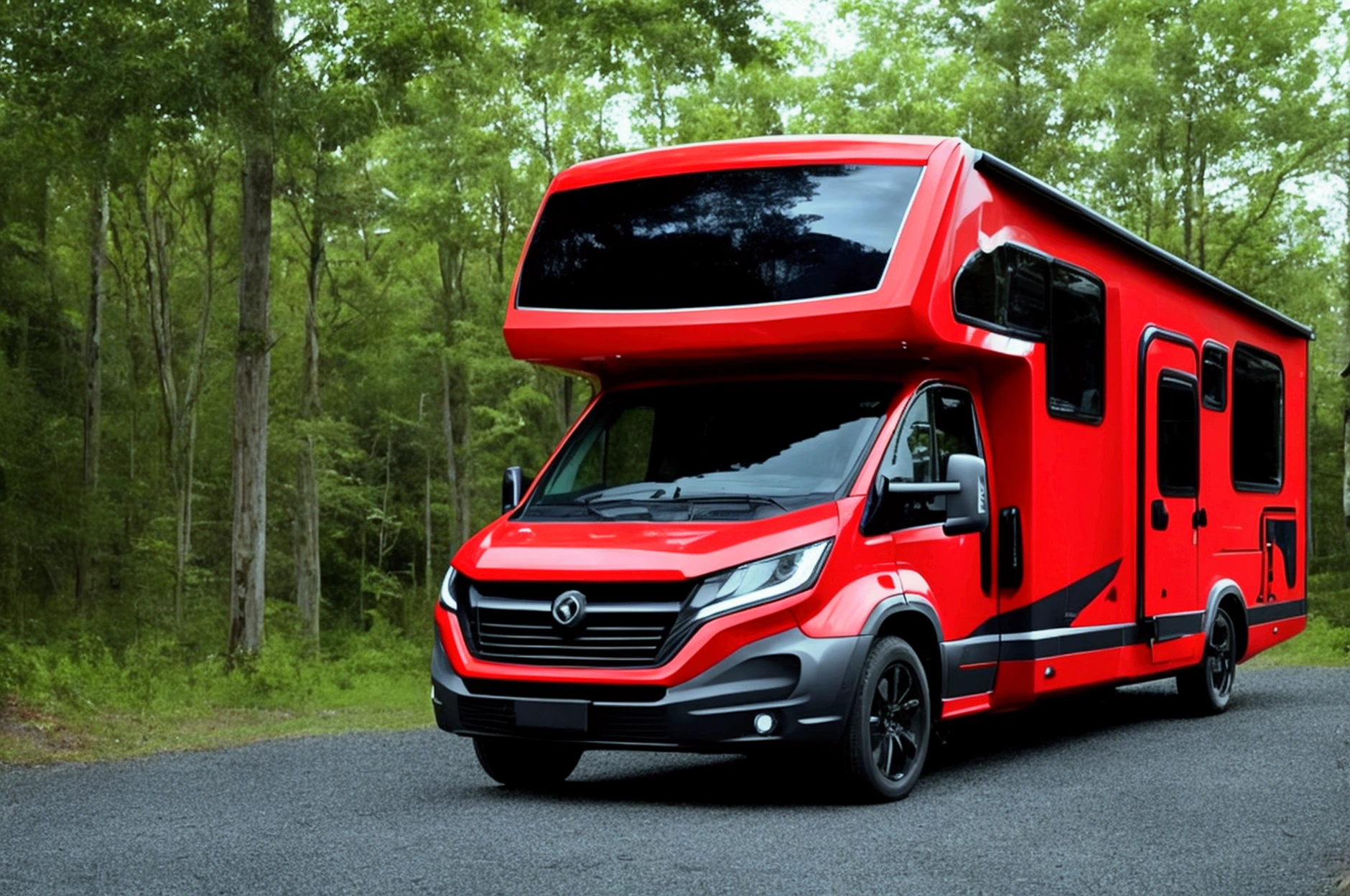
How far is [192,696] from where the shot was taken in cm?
1692

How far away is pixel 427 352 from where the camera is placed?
3531 centimetres

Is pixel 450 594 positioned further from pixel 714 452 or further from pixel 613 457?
pixel 714 452

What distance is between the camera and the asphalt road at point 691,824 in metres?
6.50

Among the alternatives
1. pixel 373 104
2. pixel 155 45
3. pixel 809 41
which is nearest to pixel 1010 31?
pixel 809 41

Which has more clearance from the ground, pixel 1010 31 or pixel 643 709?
pixel 1010 31

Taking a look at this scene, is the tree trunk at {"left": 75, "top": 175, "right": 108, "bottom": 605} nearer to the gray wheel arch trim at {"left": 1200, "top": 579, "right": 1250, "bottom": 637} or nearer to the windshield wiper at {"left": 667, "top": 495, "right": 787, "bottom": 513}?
the gray wheel arch trim at {"left": 1200, "top": 579, "right": 1250, "bottom": 637}

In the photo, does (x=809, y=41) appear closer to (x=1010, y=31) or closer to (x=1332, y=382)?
(x=1010, y=31)

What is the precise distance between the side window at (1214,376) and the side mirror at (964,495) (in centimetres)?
466

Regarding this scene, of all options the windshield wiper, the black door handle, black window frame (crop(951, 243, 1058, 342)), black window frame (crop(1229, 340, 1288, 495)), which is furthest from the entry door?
the windshield wiper

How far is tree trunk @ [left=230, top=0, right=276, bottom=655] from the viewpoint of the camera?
20.0 metres

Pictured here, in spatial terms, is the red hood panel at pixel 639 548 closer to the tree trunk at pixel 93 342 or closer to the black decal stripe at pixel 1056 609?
the black decal stripe at pixel 1056 609

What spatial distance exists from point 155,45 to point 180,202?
886 inches

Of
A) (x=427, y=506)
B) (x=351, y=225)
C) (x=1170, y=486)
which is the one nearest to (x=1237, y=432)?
(x=1170, y=486)

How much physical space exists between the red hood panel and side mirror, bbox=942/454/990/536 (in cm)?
83
